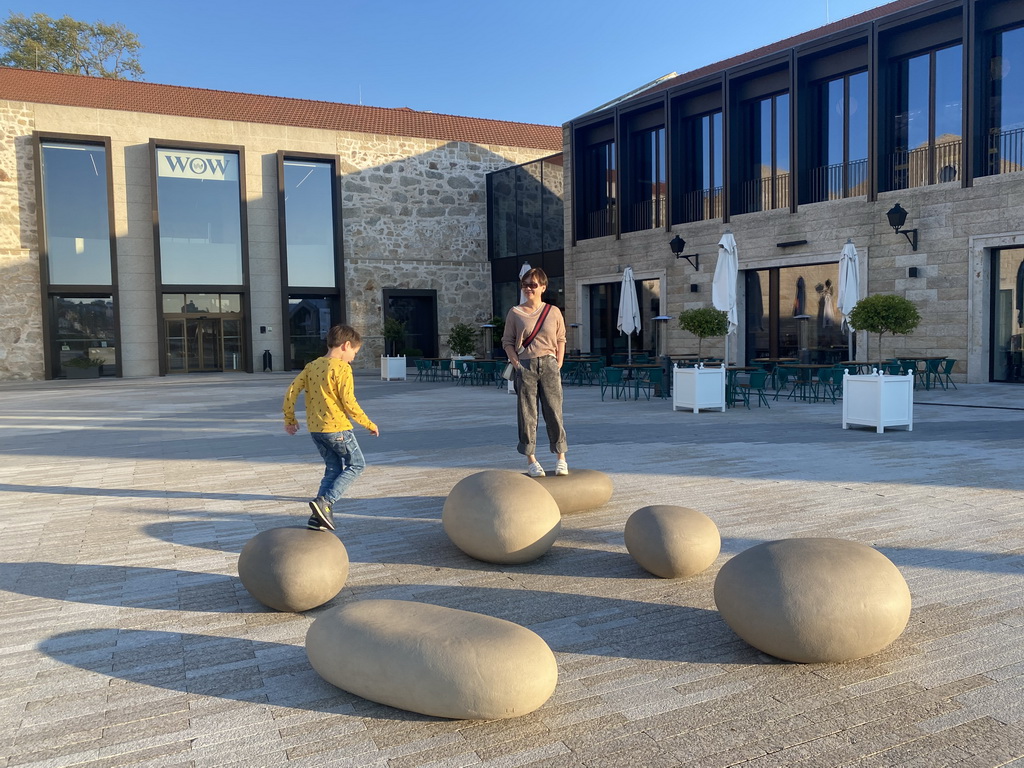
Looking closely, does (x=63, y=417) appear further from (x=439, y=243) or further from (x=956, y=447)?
(x=439, y=243)

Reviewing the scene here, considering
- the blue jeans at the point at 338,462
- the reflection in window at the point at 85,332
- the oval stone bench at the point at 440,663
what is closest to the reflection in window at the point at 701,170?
the reflection in window at the point at 85,332

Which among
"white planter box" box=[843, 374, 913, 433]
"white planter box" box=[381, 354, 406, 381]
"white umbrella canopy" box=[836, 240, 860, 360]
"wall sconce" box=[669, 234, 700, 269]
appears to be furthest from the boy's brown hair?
"white planter box" box=[381, 354, 406, 381]

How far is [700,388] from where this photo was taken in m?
12.6

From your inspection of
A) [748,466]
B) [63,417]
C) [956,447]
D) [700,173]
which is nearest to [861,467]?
[748,466]

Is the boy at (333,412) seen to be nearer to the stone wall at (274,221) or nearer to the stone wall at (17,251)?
the stone wall at (274,221)

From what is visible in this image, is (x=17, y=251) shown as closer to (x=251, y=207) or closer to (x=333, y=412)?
(x=251, y=207)

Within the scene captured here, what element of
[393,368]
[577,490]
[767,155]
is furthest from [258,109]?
[577,490]

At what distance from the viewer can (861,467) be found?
24.1 ft

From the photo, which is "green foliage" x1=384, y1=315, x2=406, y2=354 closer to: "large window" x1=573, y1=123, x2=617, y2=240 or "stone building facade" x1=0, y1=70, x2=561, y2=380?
"stone building facade" x1=0, y1=70, x2=561, y2=380

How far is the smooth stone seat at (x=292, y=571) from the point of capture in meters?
3.72

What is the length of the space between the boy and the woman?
156cm

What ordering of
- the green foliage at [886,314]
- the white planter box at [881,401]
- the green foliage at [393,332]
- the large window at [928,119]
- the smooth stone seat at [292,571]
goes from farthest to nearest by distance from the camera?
the green foliage at [393,332]
the large window at [928,119]
the green foliage at [886,314]
the white planter box at [881,401]
the smooth stone seat at [292,571]

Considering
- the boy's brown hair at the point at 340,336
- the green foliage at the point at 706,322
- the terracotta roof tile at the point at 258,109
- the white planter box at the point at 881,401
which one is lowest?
the white planter box at the point at 881,401

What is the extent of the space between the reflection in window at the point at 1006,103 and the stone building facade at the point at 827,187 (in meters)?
0.03
